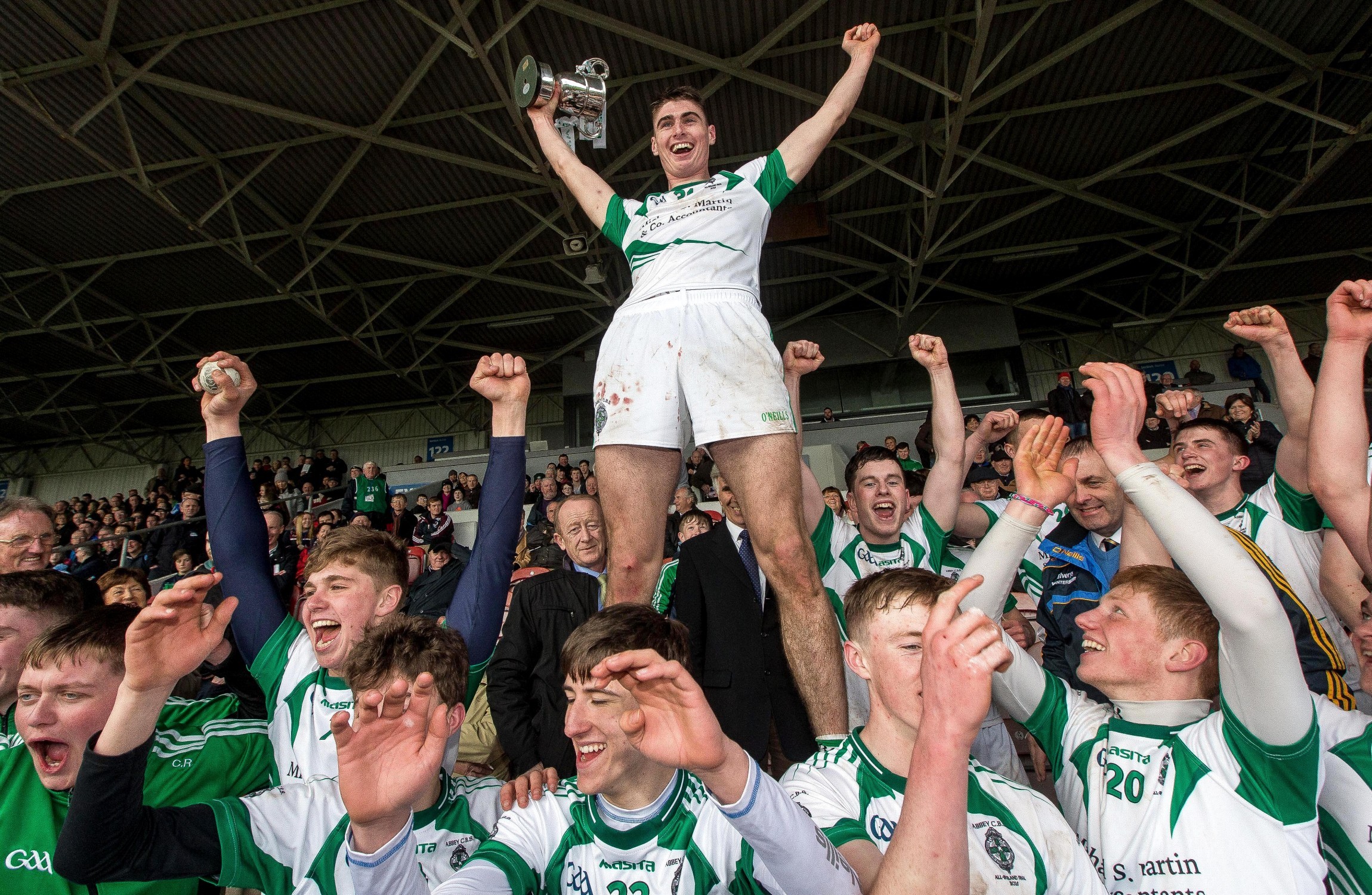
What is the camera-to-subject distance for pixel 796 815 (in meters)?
1.40

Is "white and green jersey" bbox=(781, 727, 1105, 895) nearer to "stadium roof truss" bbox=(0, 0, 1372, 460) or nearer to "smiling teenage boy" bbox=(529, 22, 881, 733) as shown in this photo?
"smiling teenage boy" bbox=(529, 22, 881, 733)

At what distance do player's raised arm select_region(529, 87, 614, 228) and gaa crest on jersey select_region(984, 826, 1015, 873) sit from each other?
91.4 inches

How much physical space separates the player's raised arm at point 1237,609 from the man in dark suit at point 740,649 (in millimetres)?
1121

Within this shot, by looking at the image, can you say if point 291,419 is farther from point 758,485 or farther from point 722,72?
point 758,485

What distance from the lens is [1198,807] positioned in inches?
71.6

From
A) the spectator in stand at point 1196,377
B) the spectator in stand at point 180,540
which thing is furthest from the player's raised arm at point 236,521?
the spectator in stand at point 1196,377

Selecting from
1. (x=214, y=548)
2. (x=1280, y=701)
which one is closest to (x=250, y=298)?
(x=214, y=548)

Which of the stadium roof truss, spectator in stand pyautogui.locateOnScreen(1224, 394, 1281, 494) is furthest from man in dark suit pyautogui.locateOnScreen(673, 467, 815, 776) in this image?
the stadium roof truss

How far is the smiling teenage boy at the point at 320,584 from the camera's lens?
2.33 m

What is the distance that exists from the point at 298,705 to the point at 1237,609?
2493mm

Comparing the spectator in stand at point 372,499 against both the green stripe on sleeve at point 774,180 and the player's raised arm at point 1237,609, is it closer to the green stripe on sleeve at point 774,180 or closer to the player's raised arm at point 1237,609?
the green stripe on sleeve at point 774,180

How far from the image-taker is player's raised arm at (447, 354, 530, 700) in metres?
2.46

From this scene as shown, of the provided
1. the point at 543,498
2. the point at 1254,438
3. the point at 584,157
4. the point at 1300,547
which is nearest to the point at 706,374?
the point at 1300,547

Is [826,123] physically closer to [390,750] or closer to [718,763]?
[718,763]
